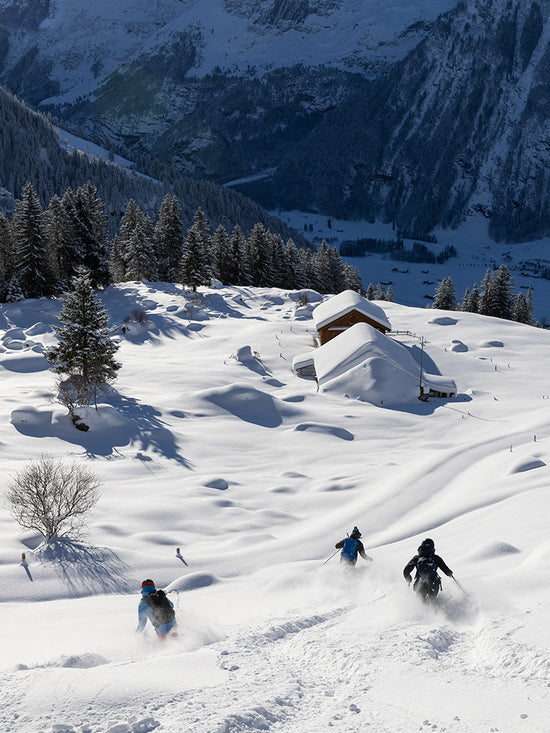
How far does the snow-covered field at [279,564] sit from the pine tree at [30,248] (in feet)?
78.2

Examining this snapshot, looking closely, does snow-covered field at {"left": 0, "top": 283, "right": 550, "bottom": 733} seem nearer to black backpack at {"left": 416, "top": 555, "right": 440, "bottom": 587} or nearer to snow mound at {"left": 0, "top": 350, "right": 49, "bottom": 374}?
black backpack at {"left": 416, "top": 555, "right": 440, "bottom": 587}

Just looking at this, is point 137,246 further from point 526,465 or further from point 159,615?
point 159,615

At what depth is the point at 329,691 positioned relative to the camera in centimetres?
610

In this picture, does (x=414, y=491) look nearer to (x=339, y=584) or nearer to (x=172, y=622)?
(x=339, y=584)

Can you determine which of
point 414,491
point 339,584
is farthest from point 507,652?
point 414,491

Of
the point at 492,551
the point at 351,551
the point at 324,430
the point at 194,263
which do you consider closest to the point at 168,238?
the point at 194,263

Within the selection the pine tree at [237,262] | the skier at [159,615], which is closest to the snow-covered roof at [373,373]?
the skier at [159,615]

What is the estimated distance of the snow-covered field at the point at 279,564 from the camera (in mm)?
5762

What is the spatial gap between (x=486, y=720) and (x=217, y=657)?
3.26 metres

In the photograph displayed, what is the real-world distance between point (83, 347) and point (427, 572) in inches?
895

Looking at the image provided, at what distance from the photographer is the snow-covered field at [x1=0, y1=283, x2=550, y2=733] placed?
18.9ft

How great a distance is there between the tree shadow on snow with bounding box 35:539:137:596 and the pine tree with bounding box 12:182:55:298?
153 ft

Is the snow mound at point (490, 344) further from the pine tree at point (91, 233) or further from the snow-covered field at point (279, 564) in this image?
the pine tree at point (91, 233)

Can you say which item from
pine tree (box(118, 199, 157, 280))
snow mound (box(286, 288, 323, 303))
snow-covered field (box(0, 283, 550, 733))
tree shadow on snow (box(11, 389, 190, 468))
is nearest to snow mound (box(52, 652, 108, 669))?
snow-covered field (box(0, 283, 550, 733))
